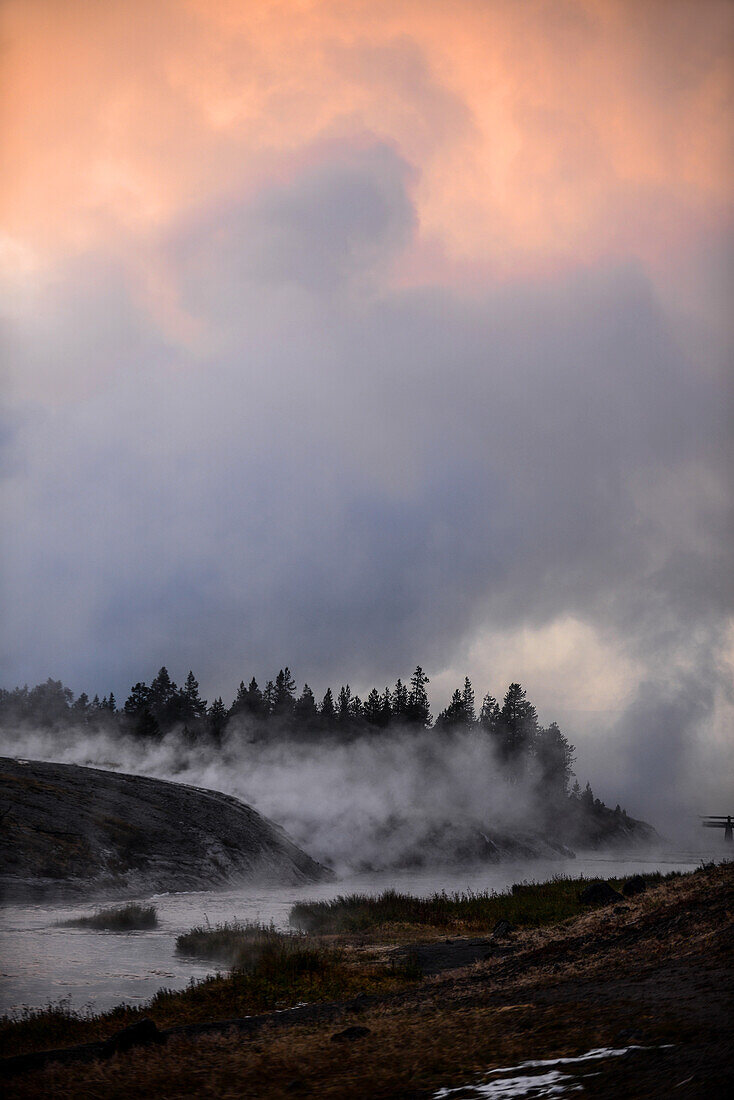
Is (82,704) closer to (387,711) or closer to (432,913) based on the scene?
(387,711)

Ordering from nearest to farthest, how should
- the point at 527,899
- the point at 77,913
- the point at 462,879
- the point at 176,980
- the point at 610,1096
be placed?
the point at 610,1096 < the point at 176,980 < the point at 77,913 < the point at 527,899 < the point at 462,879

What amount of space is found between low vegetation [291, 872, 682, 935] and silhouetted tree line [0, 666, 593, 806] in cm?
5874

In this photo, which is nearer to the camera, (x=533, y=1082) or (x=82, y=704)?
(x=533, y=1082)

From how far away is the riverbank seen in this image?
739cm

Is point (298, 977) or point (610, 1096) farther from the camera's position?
point (298, 977)

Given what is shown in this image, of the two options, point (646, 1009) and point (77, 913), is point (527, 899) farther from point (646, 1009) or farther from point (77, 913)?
point (646, 1009)

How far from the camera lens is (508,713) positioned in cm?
11056

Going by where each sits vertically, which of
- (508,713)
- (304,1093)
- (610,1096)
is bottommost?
(304,1093)

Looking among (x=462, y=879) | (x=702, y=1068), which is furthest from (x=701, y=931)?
(x=462, y=879)

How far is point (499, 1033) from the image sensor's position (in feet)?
30.7

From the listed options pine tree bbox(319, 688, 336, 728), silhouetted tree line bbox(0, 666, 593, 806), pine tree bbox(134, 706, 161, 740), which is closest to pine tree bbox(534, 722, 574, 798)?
silhouetted tree line bbox(0, 666, 593, 806)

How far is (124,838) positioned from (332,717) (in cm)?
6610

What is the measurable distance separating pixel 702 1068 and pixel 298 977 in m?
12.2

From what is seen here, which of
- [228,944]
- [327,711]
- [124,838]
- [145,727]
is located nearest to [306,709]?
[327,711]
